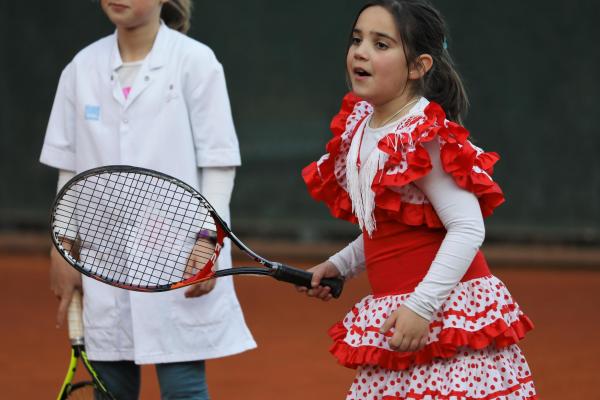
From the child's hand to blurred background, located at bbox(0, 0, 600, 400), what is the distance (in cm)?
458

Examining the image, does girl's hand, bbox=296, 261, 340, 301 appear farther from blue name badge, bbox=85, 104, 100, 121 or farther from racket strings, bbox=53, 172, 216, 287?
blue name badge, bbox=85, 104, 100, 121

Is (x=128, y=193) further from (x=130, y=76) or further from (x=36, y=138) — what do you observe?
(x=36, y=138)

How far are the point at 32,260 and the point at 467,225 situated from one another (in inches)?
243

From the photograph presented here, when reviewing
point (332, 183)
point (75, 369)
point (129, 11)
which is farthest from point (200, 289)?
point (129, 11)

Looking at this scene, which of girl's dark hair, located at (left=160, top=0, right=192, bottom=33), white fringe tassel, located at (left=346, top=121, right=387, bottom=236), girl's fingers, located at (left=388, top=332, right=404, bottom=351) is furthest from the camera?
girl's dark hair, located at (left=160, top=0, right=192, bottom=33)

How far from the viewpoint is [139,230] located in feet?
10.7

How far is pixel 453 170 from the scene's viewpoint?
9.05 feet

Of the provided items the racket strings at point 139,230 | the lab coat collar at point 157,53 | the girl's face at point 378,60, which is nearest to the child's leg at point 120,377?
the racket strings at point 139,230

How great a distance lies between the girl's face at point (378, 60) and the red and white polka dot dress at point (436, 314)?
0.34 ft

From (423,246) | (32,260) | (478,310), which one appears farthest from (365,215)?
(32,260)

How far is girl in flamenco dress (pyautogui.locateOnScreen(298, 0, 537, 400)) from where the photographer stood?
277 centimetres

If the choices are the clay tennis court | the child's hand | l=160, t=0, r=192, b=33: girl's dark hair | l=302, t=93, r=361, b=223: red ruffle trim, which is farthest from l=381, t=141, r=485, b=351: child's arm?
the clay tennis court

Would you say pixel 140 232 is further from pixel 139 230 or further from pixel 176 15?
pixel 176 15

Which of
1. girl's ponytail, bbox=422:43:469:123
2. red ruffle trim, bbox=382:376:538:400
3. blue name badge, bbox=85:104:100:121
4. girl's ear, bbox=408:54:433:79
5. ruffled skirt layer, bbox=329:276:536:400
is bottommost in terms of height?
red ruffle trim, bbox=382:376:538:400
